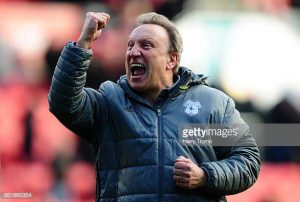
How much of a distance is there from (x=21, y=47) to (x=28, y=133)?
0.36 meters

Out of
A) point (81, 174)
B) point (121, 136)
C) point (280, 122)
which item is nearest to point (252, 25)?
point (280, 122)

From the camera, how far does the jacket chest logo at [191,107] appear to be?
230 cm

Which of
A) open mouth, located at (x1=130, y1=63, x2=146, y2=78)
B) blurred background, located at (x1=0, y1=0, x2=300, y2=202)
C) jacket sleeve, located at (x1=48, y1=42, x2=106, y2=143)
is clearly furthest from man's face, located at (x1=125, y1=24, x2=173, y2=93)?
blurred background, located at (x1=0, y1=0, x2=300, y2=202)

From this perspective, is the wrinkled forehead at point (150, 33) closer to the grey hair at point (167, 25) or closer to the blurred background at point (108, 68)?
the grey hair at point (167, 25)

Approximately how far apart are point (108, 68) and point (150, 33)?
93 cm

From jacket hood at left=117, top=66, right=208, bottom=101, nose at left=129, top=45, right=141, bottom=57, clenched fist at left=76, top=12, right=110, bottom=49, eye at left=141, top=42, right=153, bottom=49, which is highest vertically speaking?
clenched fist at left=76, top=12, right=110, bottom=49

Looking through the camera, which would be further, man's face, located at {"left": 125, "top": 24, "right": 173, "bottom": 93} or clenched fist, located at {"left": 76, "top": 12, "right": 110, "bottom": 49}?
man's face, located at {"left": 125, "top": 24, "right": 173, "bottom": 93}

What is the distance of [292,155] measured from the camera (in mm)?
3240

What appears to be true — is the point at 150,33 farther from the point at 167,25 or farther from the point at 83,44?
the point at 83,44

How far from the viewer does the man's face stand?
2.34 metres

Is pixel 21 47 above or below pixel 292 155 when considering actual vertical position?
above

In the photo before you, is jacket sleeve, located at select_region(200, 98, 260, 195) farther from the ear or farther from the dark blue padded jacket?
the ear

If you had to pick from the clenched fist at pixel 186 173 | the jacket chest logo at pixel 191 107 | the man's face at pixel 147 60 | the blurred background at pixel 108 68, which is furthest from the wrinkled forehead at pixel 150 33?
Result: the blurred background at pixel 108 68

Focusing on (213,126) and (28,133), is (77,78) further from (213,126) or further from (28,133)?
(28,133)
